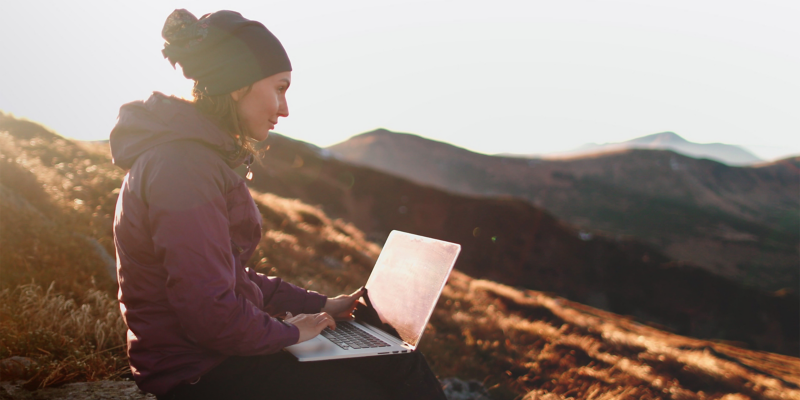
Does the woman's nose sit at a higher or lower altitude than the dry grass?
higher

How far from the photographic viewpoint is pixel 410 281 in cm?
286

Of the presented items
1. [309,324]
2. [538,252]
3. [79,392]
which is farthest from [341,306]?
[538,252]

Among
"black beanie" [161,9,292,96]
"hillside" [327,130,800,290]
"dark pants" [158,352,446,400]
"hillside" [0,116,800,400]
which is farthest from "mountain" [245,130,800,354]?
"hillside" [327,130,800,290]

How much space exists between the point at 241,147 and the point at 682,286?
48735 mm

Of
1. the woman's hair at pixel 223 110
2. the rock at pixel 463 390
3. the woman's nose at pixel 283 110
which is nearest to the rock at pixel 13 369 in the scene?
the woman's hair at pixel 223 110

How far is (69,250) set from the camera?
514cm

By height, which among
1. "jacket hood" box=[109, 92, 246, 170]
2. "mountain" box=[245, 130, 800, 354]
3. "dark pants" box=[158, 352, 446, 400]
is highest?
"jacket hood" box=[109, 92, 246, 170]

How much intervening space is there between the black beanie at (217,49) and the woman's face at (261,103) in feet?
0.19

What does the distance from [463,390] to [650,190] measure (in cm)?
12799

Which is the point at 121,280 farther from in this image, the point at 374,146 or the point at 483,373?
the point at 374,146

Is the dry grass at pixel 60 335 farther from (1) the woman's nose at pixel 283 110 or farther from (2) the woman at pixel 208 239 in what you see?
(1) the woman's nose at pixel 283 110

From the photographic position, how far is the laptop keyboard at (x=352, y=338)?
2.51 m

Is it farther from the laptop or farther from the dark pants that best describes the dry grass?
the laptop

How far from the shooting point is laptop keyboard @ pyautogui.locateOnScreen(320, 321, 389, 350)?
2514mm
